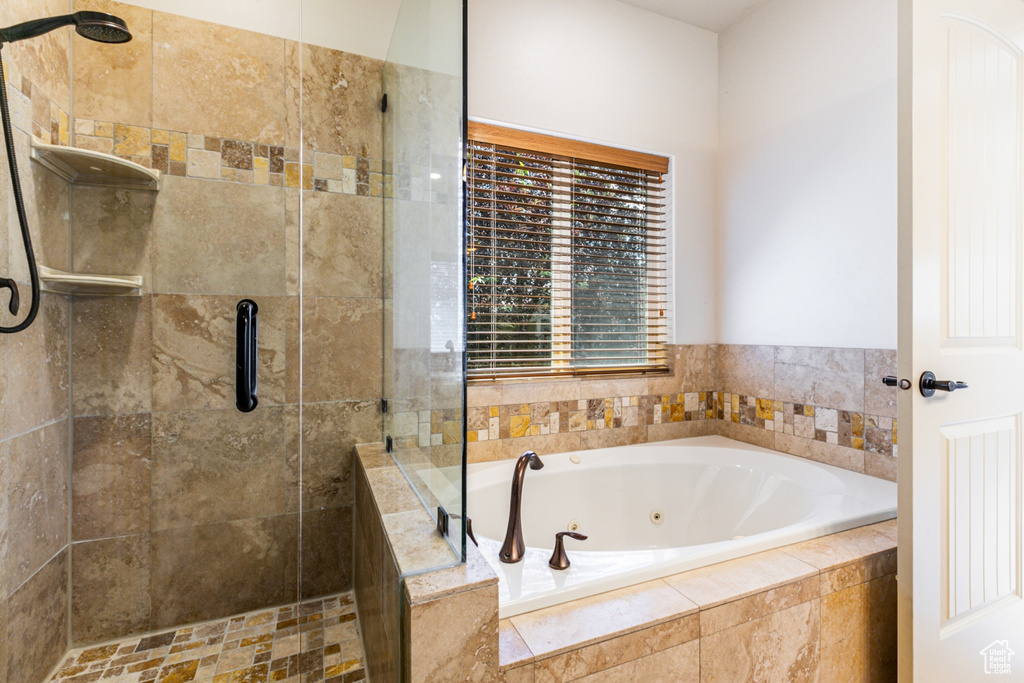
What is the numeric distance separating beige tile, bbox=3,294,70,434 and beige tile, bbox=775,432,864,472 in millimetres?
2652

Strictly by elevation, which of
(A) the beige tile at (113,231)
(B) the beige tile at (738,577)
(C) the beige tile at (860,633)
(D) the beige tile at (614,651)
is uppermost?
(A) the beige tile at (113,231)

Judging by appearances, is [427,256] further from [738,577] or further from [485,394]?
[738,577]

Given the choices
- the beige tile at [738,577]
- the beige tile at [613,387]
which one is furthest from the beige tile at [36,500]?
the beige tile at [613,387]

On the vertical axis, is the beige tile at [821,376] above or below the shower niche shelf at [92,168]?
below

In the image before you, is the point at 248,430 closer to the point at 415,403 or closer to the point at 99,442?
the point at 99,442

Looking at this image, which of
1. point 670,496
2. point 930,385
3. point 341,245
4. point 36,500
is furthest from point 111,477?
point 930,385

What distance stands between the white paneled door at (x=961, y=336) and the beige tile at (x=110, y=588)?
2094 millimetres

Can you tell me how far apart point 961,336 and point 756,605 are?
0.92 metres

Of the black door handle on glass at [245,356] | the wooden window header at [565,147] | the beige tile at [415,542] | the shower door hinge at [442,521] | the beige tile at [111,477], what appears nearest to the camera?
the beige tile at [415,542]

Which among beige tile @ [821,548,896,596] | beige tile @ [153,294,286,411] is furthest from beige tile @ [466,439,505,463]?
beige tile @ [821,548,896,596]

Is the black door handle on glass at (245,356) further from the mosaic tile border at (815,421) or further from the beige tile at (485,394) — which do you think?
the mosaic tile border at (815,421)

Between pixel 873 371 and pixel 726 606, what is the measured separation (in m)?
1.31

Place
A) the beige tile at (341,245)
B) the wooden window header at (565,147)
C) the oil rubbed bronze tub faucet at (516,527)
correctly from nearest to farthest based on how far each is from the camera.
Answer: the oil rubbed bronze tub faucet at (516,527)
the beige tile at (341,245)
the wooden window header at (565,147)

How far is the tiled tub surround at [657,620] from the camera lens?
829mm
